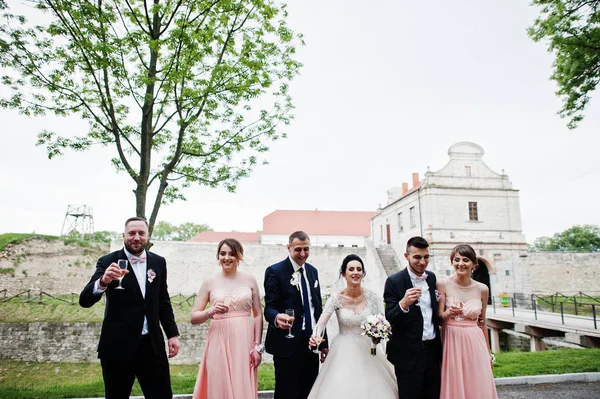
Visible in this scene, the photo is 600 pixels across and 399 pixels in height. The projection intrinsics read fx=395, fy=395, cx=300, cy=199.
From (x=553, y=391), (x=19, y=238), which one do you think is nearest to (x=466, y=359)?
(x=553, y=391)

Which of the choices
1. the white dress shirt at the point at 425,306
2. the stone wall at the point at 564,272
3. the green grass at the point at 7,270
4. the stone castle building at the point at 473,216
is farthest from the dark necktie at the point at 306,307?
the stone wall at the point at 564,272

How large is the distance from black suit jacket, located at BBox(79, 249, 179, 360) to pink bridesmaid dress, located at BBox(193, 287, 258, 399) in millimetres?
629

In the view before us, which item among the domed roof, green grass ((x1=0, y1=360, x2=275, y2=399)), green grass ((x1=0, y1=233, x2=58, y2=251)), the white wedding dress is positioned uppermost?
the domed roof

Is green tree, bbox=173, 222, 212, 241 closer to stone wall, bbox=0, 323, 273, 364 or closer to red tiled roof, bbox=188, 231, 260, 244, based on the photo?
red tiled roof, bbox=188, 231, 260, 244

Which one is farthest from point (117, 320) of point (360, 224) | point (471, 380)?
point (360, 224)

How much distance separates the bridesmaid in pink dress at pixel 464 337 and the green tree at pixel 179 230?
73.7m

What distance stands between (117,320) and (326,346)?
7.62 ft

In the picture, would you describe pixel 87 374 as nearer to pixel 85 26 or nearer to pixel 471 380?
pixel 85 26

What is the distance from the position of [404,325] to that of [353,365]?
0.77 metres

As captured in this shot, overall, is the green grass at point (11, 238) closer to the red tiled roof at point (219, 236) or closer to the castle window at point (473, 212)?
the castle window at point (473, 212)

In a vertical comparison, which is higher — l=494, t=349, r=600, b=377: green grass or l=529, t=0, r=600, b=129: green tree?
l=529, t=0, r=600, b=129: green tree

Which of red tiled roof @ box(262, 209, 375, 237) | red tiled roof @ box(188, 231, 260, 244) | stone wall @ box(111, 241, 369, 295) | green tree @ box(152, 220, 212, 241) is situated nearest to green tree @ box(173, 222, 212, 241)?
green tree @ box(152, 220, 212, 241)

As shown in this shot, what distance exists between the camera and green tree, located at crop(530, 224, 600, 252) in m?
57.4

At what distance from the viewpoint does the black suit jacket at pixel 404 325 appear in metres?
4.19
